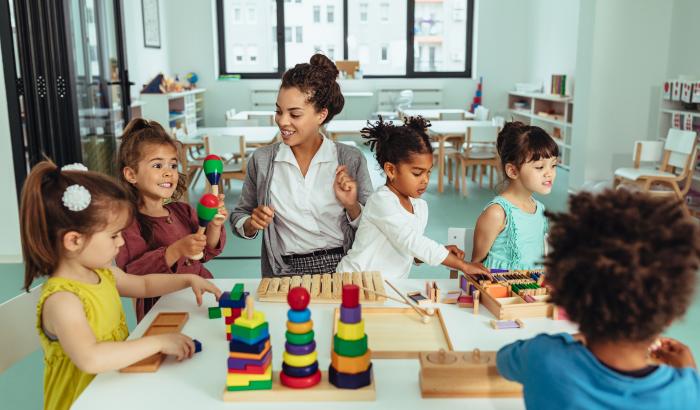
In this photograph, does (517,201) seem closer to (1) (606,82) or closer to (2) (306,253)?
(2) (306,253)

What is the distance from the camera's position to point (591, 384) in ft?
2.88

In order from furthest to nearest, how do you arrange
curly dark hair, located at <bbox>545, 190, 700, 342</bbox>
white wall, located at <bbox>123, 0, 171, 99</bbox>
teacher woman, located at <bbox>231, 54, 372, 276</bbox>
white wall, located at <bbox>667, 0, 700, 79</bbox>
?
white wall, located at <bbox>123, 0, 171, 99</bbox>
white wall, located at <bbox>667, 0, 700, 79</bbox>
teacher woman, located at <bbox>231, 54, 372, 276</bbox>
curly dark hair, located at <bbox>545, 190, 700, 342</bbox>

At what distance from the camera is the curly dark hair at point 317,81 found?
195 cm

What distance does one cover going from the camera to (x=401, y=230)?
1787 millimetres

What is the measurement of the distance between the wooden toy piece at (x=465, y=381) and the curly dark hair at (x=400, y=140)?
88cm

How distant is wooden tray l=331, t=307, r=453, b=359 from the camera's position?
126 centimetres

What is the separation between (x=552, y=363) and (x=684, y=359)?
0.30 m

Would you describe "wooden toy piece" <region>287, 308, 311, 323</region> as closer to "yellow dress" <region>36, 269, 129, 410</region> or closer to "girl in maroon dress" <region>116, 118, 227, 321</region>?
"yellow dress" <region>36, 269, 129, 410</region>

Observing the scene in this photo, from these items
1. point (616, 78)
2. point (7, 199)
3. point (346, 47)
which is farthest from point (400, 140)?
point (346, 47)

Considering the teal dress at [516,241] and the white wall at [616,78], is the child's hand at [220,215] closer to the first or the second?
the teal dress at [516,241]

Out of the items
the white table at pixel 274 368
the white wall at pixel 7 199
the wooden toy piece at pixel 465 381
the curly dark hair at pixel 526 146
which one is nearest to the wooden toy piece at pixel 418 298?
the white table at pixel 274 368

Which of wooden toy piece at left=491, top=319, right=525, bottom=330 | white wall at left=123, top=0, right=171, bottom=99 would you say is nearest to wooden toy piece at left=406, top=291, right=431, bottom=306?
wooden toy piece at left=491, top=319, right=525, bottom=330

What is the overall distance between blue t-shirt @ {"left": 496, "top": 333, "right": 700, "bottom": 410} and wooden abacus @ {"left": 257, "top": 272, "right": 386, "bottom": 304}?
59 centimetres

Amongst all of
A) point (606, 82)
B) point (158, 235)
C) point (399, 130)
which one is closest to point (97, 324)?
point (158, 235)
